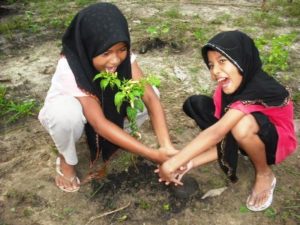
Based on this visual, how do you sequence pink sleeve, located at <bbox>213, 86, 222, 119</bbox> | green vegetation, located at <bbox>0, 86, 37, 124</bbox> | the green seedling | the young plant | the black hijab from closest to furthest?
the young plant, the black hijab, pink sleeve, located at <bbox>213, 86, 222, 119</bbox>, green vegetation, located at <bbox>0, 86, 37, 124</bbox>, the green seedling

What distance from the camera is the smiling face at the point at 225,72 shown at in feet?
7.78

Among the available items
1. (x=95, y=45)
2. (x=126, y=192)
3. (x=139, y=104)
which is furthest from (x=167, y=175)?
(x=95, y=45)

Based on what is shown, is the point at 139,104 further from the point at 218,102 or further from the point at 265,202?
the point at 265,202

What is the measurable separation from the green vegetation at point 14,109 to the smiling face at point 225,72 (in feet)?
6.10

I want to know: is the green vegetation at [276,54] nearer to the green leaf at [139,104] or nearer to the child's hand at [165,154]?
the child's hand at [165,154]

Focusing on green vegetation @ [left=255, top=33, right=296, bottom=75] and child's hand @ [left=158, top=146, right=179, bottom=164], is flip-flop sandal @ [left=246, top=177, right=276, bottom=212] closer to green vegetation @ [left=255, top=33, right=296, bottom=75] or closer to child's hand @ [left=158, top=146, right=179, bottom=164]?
child's hand @ [left=158, top=146, right=179, bottom=164]

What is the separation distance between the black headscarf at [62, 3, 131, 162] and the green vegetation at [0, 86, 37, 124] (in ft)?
3.41

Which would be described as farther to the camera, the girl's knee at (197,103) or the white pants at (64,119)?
the girl's knee at (197,103)

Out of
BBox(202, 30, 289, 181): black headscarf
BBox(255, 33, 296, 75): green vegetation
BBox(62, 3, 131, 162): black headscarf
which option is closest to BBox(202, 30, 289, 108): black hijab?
BBox(202, 30, 289, 181): black headscarf

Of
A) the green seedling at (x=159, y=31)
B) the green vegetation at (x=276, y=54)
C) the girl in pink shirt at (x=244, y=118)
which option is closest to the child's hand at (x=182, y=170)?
the girl in pink shirt at (x=244, y=118)

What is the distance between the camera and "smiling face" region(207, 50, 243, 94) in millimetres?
2371

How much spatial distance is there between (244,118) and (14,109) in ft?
7.11

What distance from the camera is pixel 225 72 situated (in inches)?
94.0

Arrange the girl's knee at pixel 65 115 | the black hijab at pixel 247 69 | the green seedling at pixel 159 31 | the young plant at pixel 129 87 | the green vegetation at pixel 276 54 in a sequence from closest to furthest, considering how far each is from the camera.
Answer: the young plant at pixel 129 87 → the black hijab at pixel 247 69 → the girl's knee at pixel 65 115 → the green vegetation at pixel 276 54 → the green seedling at pixel 159 31
